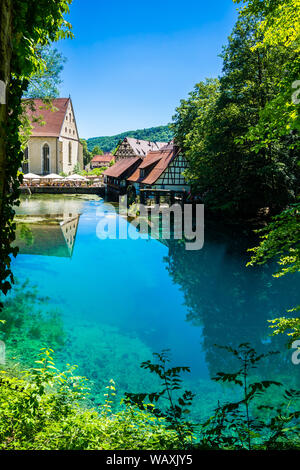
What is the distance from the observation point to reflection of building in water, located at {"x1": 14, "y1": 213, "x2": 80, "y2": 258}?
17.1 meters

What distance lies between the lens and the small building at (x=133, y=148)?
5709 cm

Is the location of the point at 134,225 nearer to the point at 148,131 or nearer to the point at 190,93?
the point at 190,93

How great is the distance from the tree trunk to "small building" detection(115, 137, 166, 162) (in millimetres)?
54645

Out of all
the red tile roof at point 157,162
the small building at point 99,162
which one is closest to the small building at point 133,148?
the red tile roof at point 157,162

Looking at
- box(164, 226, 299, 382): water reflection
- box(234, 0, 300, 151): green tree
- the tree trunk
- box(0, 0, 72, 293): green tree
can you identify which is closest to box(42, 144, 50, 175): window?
box(164, 226, 299, 382): water reflection

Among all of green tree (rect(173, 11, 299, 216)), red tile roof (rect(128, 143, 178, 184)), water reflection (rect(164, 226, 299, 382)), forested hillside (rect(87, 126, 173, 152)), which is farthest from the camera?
forested hillside (rect(87, 126, 173, 152))

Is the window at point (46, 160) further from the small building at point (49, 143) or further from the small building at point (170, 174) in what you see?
the small building at point (170, 174)

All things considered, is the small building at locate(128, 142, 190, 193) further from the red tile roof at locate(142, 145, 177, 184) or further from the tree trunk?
the tree trunk

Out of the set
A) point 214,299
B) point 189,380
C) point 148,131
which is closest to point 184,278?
point 214,299

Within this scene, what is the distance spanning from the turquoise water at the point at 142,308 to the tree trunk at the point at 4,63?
206 inches

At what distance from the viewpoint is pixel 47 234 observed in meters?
20.8

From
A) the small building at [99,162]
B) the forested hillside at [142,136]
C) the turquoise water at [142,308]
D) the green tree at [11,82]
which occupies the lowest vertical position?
the turquoise water at [142,308]

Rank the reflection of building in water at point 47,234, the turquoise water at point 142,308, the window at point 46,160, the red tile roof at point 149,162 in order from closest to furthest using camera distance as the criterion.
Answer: the turquoise water at point 142,308
the reflection of building in water at point 47,234
the red tile roof at point 149,162
the window at point 46,160

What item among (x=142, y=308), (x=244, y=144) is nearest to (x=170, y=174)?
(x=244, y=144)
